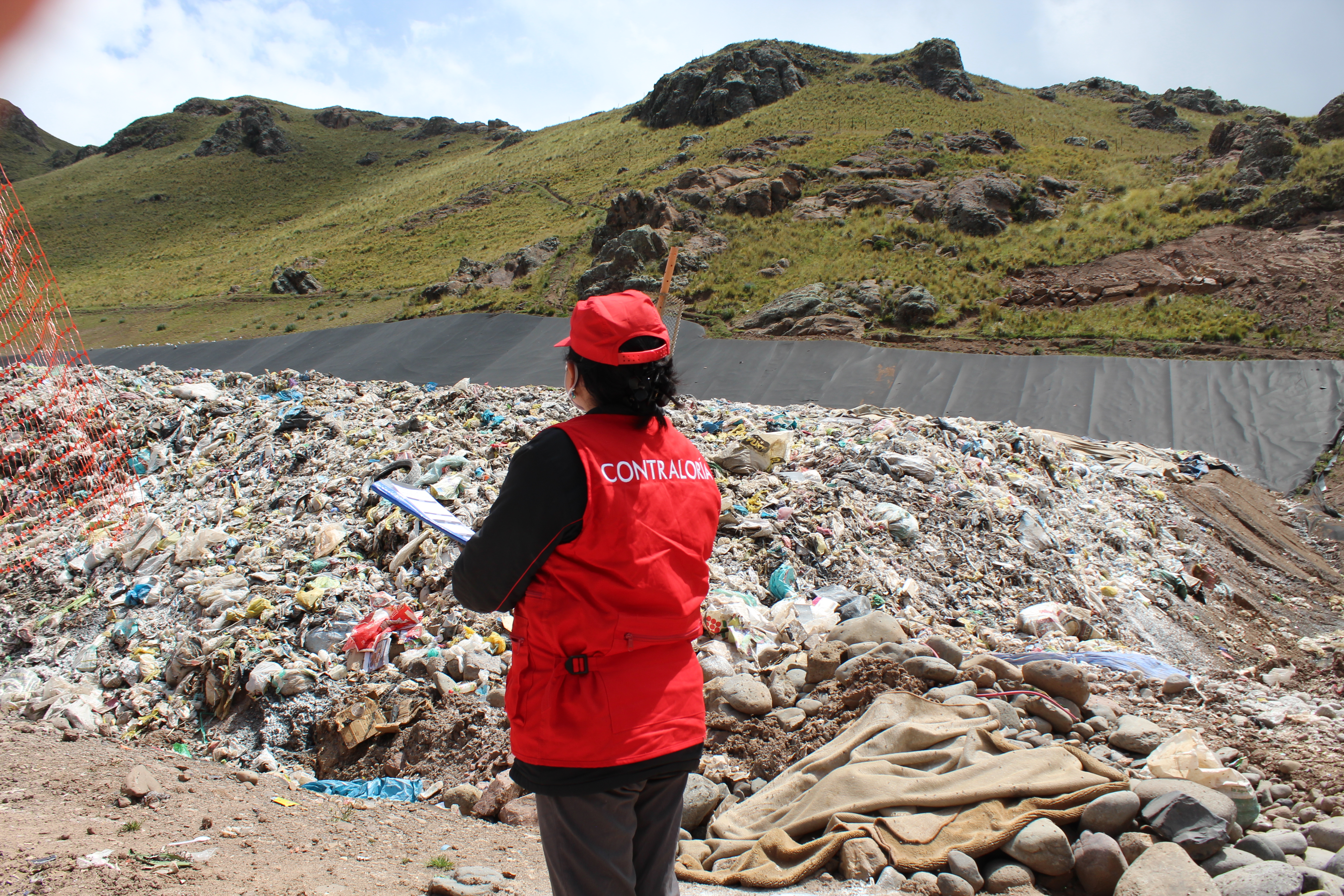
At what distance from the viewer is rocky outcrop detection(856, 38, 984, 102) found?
42.9 metres

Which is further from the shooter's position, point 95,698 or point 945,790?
point 95,698

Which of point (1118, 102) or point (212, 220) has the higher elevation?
point (1118, 102)

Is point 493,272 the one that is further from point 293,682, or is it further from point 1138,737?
point 1138,737

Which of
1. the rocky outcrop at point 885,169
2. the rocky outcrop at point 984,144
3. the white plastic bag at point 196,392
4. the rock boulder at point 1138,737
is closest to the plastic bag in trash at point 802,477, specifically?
the rock boulder at point 1138,737

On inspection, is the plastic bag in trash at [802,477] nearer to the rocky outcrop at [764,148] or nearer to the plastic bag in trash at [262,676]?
the plastic bag in trash at [262,676]

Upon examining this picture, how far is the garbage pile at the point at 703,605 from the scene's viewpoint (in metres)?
3.00

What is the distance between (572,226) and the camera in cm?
3078

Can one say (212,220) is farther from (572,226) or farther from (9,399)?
(9,399)

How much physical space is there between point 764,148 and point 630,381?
115 ft

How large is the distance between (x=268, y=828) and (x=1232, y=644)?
6.44 m

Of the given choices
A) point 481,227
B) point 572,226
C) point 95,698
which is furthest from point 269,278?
point 95,698

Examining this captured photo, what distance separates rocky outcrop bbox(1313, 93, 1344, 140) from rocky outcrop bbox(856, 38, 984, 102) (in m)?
22.0

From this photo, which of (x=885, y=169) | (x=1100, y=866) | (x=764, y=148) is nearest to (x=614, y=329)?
(x=1100, y=866)

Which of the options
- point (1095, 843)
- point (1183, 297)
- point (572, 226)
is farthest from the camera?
point (572, 226)
